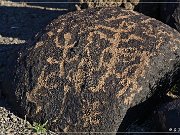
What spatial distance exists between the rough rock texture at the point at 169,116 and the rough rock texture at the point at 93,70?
213mm

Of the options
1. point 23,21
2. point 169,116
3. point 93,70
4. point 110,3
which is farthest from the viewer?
point 23,21

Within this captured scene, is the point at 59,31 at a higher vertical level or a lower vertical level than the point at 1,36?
higher

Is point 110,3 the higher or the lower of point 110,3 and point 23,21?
the higher

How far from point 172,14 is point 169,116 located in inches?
58.1

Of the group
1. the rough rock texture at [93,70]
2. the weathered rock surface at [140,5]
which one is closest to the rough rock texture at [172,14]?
the weathered rock surface at [140,5]

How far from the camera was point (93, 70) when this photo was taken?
410 cm

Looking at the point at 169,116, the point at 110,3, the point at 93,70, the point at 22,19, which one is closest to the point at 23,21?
the point at 22,19

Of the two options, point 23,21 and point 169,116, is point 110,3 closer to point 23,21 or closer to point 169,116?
point 23,21

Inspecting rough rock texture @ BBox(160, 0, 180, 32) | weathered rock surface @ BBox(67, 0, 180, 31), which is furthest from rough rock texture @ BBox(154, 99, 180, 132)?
weathered rock surface @ BBox(67, 0, 180, 31)

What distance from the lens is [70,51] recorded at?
166 inches

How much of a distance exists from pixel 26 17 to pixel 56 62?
2350 millimetres

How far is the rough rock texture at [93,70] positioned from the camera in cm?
401

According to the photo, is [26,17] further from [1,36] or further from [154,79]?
[154,79]

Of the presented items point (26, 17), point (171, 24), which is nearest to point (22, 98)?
point (171, 24)
